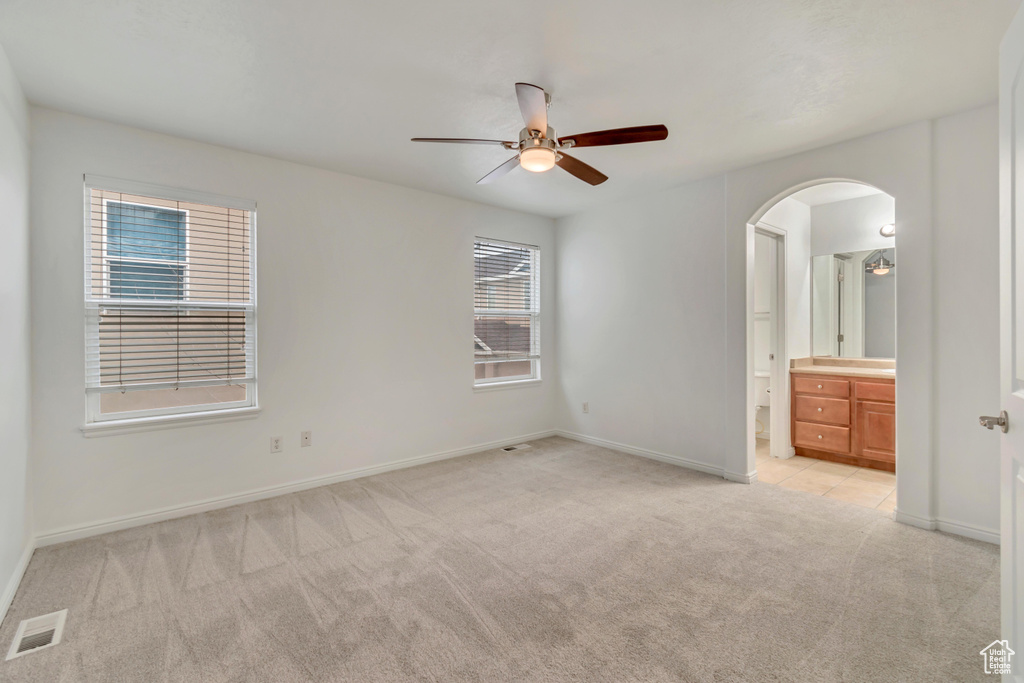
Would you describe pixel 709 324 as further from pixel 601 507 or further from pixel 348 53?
pixel 348 53

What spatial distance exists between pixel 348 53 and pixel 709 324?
3305 millimetres

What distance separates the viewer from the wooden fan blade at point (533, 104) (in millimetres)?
1960

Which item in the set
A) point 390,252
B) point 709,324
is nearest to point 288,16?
point 390,252

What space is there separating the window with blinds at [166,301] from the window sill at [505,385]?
6.81ft

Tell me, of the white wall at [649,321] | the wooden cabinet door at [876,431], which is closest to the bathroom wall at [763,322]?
the wooden cabinet door at [876,431]

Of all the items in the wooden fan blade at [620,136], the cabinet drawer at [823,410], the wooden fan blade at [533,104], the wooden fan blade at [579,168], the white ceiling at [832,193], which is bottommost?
the cabinet drawer at [823,410]

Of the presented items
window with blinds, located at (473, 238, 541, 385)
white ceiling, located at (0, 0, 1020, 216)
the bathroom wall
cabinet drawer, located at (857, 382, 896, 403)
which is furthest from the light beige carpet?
white ceiling, located at (0, 0, 1020, 216)

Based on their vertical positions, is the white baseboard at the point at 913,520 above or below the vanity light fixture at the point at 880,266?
below

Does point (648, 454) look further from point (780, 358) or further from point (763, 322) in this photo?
point (763, 322)

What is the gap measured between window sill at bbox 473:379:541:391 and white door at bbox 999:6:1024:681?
12.5ft

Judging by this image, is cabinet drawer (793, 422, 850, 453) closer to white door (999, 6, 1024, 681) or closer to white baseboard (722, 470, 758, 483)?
white baseboard (722, 470, 758, 483)

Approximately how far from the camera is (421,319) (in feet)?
14.1

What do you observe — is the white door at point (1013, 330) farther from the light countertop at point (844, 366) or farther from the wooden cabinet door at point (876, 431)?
the light countertop at point (844, 366)

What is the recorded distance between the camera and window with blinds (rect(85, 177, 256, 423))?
2865mm
